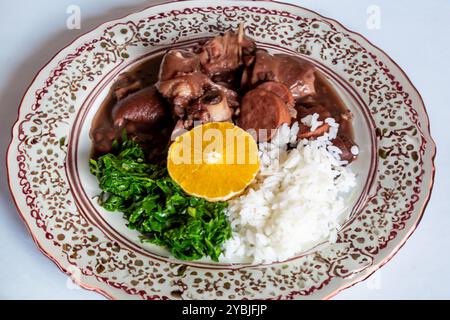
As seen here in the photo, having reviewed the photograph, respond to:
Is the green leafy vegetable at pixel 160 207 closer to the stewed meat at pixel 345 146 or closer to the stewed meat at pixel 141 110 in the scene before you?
the stewed meat at pixel 141 110

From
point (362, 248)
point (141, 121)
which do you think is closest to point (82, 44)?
point (141, 121)

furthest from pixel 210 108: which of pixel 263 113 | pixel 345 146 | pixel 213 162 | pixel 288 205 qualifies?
pixel 345 146

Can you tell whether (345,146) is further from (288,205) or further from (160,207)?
(160,207)

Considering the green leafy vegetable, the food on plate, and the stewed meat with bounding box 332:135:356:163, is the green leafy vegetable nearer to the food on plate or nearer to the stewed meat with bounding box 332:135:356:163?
the food on plate

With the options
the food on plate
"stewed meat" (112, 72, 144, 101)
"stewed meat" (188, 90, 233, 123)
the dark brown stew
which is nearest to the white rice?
the food on plate
